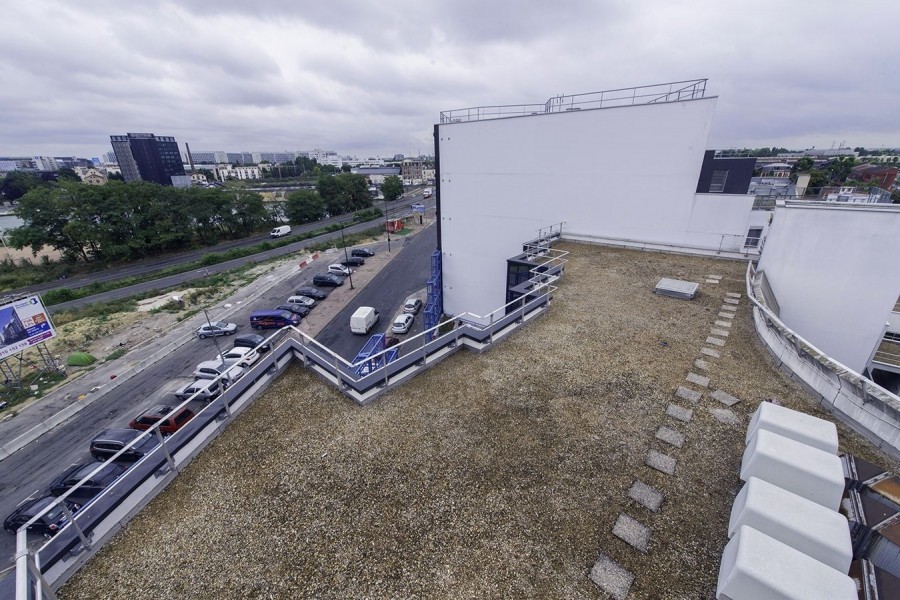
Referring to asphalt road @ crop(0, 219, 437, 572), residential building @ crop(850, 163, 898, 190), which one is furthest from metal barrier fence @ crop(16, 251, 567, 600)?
residential building @ crop(850, 163, 898, 190)

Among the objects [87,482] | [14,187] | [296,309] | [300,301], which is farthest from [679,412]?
[14,187]

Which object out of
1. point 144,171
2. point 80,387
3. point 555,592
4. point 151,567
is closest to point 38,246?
point 80,387

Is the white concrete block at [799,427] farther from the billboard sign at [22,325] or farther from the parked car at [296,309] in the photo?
the billboard sign at [22,325]

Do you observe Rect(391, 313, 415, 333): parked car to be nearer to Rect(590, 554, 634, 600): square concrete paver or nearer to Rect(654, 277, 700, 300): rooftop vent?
Rect(654, 277, 700, 300): rooftop vent

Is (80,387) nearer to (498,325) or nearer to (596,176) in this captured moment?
(498,325)

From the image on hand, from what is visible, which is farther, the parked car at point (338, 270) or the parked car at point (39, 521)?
the parked car at point (338, 270)

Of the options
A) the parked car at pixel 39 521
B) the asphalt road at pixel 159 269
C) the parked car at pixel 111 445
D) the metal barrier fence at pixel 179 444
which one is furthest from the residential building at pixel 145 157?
the metal barrier fence at pixel 179 444
